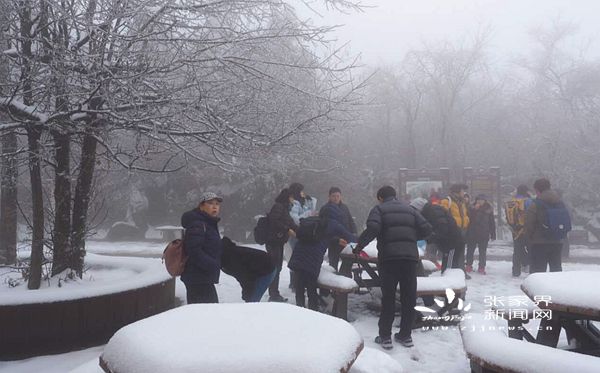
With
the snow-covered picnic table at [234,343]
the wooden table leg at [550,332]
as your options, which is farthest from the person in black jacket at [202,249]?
the wooden table leg at [550,332]

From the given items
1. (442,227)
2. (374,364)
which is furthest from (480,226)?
(374,364)

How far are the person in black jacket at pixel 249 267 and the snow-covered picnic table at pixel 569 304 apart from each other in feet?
8.09

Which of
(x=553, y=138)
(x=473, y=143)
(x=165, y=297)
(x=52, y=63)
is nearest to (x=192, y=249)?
(x=165, y=297)

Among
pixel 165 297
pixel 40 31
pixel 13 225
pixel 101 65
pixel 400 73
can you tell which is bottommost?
pixel 165 297

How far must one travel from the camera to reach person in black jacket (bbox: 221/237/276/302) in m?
4.54

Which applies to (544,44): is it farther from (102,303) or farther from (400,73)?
(102,303)

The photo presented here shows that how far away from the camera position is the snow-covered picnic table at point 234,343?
1.96 meters

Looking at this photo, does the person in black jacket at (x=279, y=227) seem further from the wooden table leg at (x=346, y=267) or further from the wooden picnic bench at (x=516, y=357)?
the wooden picnic bench at (x=516, y=357)

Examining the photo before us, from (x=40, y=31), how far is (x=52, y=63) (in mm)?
621

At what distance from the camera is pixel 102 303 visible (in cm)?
474

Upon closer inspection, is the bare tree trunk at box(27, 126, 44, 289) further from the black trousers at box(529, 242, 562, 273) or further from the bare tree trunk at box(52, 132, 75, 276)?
the black trousers at box(529, 242, 562, 273)

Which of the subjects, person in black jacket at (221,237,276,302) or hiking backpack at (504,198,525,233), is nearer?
person in black jacket at (221,237,276,302)

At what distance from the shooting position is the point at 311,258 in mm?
5555

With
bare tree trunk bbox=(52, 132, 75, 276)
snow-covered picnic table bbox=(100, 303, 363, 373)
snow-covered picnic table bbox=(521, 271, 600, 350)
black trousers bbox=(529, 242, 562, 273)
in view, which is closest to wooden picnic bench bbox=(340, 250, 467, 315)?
snow-covered picnic table bbox=(521, 271, 600, 350)
